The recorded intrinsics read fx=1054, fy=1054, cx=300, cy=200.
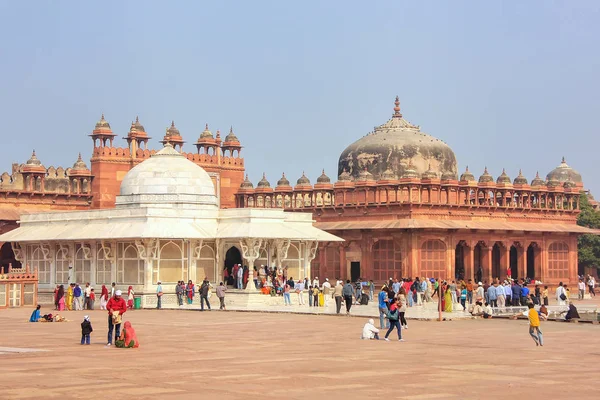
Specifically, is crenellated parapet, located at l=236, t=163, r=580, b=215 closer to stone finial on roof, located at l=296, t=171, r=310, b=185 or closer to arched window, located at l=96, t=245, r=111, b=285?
stone finial on roof, located at l=296, t=171, r=310, b=185

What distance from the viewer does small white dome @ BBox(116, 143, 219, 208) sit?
3956 centimetres

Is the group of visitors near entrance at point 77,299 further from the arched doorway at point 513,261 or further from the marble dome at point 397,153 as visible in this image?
the arched doorway at point 513,261

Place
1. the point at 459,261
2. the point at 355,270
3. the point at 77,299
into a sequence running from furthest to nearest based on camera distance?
the point at 459,261 < the point at 355,270 < the point at 77,299

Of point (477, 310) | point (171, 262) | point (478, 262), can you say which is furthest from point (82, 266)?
point (478, 262)

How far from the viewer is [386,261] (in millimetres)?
45594

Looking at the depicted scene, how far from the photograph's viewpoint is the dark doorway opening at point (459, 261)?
47.7 m

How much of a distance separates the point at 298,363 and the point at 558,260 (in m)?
36.3

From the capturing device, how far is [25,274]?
3575cm

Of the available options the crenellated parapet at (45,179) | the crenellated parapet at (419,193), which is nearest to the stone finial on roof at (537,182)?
the crenellated parapet at (419,193)

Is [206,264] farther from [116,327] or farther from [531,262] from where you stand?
[531,262]

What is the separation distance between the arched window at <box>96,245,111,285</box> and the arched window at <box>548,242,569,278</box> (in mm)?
22176

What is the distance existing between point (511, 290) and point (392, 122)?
23.1m

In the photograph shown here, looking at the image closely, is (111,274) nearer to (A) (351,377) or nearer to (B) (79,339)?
(B) (79,339)

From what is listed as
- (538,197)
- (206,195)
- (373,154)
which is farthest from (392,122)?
(206,195)
